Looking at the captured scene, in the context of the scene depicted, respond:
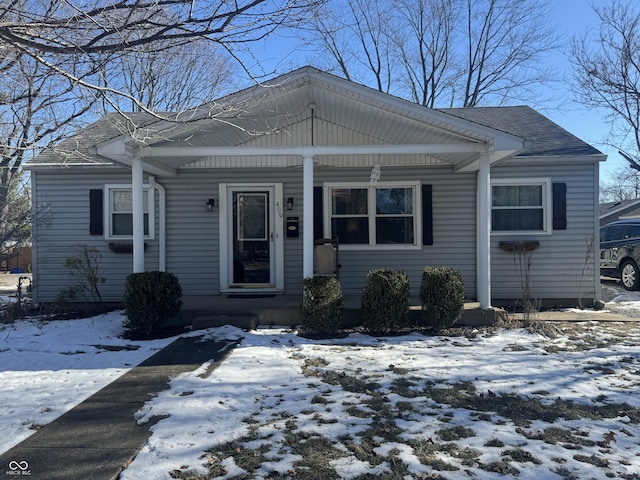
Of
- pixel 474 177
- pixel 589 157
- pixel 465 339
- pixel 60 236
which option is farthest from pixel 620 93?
pixel 60 236

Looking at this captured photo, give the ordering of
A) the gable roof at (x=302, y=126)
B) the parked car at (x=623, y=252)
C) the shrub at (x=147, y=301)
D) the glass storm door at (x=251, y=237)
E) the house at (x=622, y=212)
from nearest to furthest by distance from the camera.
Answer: the gable roof at (x=302, y=126) < the shrub at (x=147, y=301) < the glass storm door at (x=251, y=237) < the parked car at (x=623, y=252) < the house at (x=622, y=212)

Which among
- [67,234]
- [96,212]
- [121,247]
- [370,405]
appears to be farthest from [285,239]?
[370,405]

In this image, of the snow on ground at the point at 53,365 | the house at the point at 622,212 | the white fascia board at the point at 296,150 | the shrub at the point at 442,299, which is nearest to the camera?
the snow on ground at the point at 53,365

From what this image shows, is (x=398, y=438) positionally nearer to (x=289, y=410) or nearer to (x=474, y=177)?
(x=289, y=410)

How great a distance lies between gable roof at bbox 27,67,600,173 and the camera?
6617 mm

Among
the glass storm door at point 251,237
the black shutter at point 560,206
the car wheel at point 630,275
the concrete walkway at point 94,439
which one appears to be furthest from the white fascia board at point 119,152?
the car wheel at point 630,275

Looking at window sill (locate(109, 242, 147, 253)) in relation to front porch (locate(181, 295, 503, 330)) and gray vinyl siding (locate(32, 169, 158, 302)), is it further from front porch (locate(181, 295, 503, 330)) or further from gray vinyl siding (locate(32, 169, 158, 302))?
front porch (locate(181, 295, 503, 330))

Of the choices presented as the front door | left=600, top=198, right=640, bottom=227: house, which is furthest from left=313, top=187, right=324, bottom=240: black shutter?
left=600, top=198, right=640, bottom=227: house

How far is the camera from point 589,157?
28.4 ft

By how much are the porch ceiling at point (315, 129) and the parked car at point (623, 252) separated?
20.8 ft

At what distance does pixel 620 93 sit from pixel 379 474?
47.4 feet

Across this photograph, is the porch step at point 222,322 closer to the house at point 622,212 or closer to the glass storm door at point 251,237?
the glass storm door at point 251,237

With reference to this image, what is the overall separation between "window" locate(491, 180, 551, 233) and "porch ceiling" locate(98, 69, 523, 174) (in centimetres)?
114

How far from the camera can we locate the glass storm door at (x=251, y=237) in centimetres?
940
